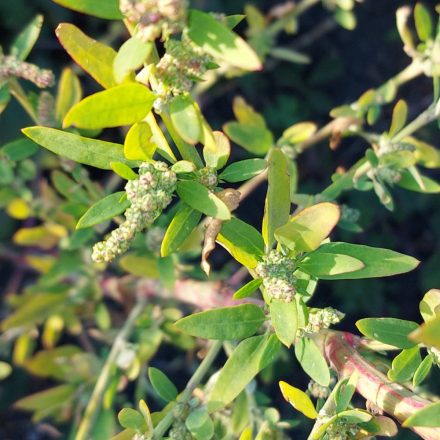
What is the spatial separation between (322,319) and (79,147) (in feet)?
1.63

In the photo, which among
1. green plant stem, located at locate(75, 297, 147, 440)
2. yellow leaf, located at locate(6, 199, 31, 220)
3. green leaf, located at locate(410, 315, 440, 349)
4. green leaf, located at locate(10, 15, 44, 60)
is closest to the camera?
green leaf, located at locate(410, 315, 440, 349)

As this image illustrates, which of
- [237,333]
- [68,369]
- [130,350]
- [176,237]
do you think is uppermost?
[176,237]

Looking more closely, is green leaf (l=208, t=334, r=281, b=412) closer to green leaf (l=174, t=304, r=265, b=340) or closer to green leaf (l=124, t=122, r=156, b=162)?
green leaf (l=174, t=304, r=265, b=340)

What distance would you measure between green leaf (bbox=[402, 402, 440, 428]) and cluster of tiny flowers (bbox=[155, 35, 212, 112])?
1.87ft

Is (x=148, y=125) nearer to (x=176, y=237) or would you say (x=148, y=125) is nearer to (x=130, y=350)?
(x=176, y=237)

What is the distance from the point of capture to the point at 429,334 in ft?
2.57

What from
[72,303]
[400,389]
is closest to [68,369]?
[72,303]

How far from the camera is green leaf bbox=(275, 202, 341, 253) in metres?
1.00

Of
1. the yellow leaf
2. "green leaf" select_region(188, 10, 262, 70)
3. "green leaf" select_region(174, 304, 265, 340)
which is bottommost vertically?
"green leaf" select_region(174, 304, 265, 340)

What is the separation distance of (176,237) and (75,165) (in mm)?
539

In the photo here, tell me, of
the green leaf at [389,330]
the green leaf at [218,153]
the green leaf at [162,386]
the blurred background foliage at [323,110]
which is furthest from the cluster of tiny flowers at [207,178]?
the blurred background foliage at [323,110]

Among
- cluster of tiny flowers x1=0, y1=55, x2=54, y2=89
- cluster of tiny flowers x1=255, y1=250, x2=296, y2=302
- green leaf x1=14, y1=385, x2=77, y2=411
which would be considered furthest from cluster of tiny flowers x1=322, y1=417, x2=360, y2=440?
green leaf x1=14, y1=385, x2=77, y2=411

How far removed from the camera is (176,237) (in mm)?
1079

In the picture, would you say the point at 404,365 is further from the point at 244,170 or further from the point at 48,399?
the point at 48,399
